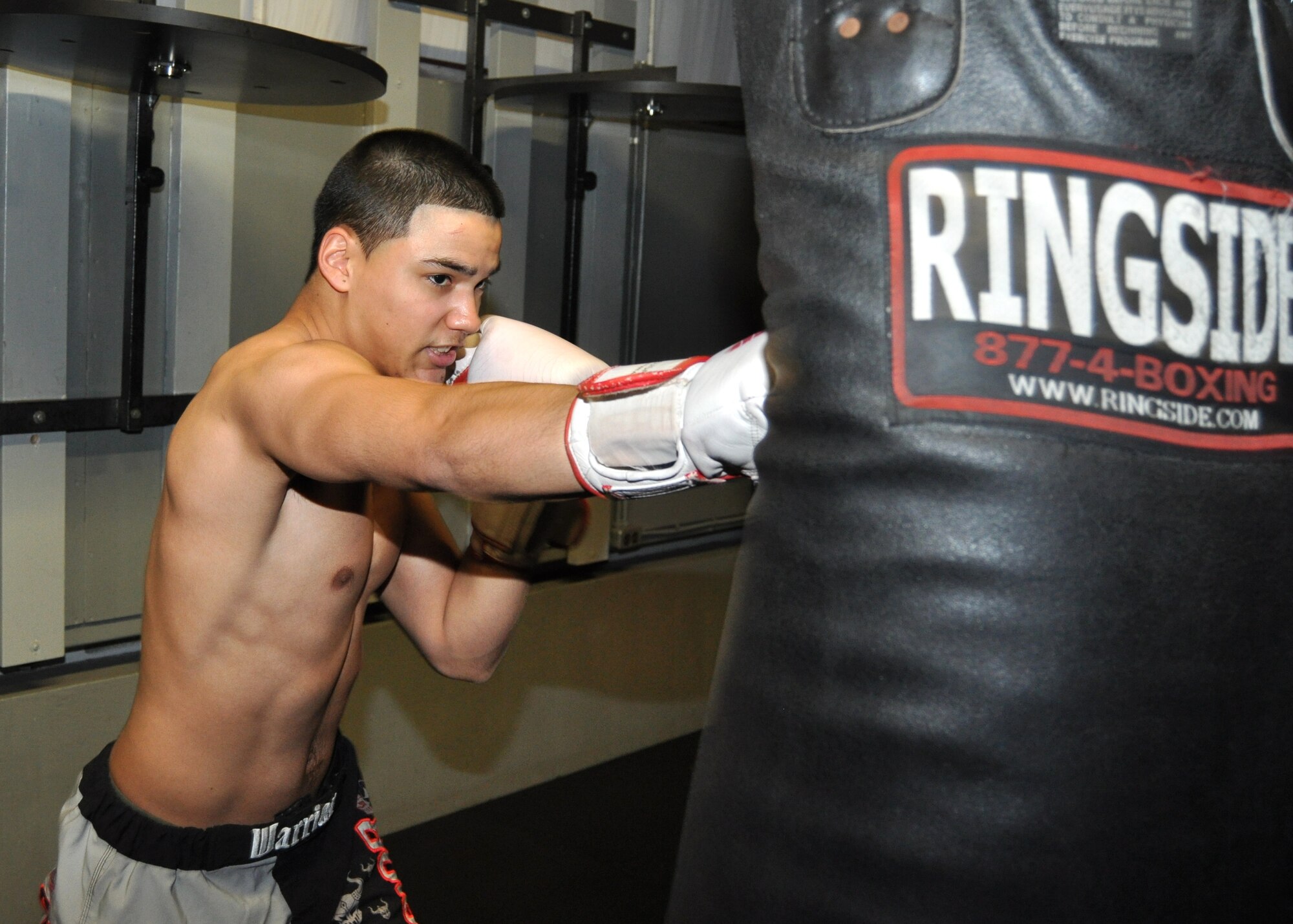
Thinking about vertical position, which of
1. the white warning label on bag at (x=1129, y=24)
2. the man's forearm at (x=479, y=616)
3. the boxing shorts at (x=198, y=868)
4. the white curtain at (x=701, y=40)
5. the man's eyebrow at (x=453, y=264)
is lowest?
the boxing shorts at (x=198, y=868)

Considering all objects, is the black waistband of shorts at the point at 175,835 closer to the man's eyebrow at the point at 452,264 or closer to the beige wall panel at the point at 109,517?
the man's eyebrow at the point at 452,264

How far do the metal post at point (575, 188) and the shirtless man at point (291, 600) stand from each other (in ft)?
4.96

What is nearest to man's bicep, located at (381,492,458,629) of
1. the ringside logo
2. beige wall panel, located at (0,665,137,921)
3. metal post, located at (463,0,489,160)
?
beige wall panel, located at (0,665,137,921)

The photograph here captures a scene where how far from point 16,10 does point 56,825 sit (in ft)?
5.70

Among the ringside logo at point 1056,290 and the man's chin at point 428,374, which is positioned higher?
the ringside logo at point 1056,290

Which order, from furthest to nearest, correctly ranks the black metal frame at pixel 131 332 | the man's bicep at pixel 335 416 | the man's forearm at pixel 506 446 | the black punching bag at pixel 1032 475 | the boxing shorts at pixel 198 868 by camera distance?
the black metal frame at pixel 131 332
the boxing shorts at pixel 198 868
the man's bicep at pixel 335 416
the man's forearm at pixel 506 446
the black punching bag at pixel 1032 475

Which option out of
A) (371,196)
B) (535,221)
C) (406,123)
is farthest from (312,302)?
(535,221)

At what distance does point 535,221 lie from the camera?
3.48 m

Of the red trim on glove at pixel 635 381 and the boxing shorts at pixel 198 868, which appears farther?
the boxing shorts at pixel 198 868

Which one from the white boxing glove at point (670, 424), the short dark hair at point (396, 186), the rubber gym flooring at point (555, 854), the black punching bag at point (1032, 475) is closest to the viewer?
the black punching bag at point (1032, 475)

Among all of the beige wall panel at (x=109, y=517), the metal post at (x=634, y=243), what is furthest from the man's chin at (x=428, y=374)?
the metal post at (x=634, y=243)

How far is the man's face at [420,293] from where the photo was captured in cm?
167

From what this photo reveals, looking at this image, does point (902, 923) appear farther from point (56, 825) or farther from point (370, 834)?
point (56, 825)

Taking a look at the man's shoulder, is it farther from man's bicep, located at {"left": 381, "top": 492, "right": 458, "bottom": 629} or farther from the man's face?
man's bicep, located at {"left": 381, "top": 492, "right": 458, "bottom": 629}
